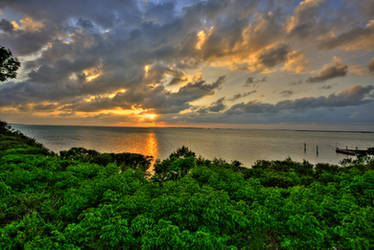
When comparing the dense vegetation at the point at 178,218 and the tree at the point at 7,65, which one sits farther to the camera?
the tree at the point at 7,65

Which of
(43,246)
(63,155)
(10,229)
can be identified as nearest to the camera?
(43,246)

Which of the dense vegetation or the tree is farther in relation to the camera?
the tree

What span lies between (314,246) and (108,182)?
23.6ft

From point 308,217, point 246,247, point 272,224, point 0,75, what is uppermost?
point 0,75

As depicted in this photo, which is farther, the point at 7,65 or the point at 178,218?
the point at 7,65

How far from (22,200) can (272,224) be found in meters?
8.82

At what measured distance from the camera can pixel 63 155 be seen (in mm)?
20625

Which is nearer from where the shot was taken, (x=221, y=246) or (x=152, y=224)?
(x=221, y=246)

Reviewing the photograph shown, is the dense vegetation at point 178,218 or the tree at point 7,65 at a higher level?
the tree at point 7,65

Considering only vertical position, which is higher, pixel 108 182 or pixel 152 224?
pixel 108 182

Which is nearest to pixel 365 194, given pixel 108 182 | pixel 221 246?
pixel 221 246

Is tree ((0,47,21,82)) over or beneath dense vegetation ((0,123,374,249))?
over

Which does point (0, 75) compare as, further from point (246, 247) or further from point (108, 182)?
point (246, 247)

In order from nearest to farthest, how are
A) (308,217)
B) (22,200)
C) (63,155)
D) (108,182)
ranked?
(308,217), (22,200), (108,182), (63,155)
